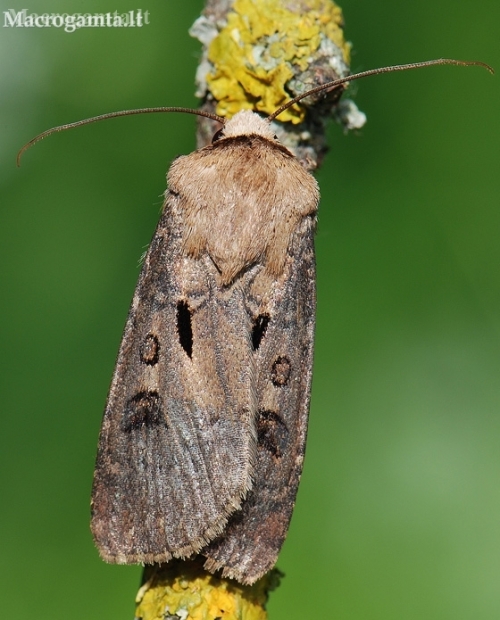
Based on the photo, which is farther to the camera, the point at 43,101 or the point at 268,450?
the point at 43,101

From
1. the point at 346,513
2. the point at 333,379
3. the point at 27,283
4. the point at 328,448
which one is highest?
the point at 27,283

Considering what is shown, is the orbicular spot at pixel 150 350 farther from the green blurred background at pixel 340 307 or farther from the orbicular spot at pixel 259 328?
the green blurred background at pixel 340 307

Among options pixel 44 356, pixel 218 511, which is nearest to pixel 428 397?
pixel 218 511

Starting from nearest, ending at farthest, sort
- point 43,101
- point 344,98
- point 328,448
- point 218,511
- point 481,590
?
1. point 218,511
2. point 344,98
3. point 481,590
4. point 328,448
5. point 43,101

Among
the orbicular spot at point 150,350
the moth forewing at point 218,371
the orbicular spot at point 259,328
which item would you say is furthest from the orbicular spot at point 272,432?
the orbicular spot at point 150,350

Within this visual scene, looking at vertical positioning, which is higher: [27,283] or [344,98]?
[344,98]

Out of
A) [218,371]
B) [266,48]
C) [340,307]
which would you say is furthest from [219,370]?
[340,307]

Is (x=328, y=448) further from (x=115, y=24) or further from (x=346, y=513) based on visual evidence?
(x=115, y=24)
